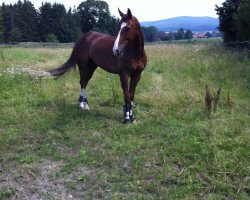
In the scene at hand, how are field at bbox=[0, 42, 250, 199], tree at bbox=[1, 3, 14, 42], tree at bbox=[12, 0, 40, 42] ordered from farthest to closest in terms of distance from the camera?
1. tree at bbox=[1, 3, 14, 42]
2. tree at bbox=[12, 0, 40, 42]
3. field at bbox=[0, 42, 250, 199]

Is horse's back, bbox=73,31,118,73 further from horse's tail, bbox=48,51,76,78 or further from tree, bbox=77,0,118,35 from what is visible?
tree, bbox=77,0,118,35

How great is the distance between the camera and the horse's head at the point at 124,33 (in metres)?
5.32

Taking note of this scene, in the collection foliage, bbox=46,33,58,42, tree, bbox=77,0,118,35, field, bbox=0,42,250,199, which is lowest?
field, bbox=0,42,250,199

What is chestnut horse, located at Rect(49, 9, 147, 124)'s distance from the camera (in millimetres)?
5402

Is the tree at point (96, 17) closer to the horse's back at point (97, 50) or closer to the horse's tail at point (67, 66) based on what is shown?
→ the horse's tail at point (67, 66)

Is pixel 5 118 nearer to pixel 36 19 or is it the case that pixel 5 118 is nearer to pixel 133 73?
pixel 133 73

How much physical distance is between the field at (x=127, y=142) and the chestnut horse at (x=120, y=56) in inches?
20.7

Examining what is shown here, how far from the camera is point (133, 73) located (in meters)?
6.05

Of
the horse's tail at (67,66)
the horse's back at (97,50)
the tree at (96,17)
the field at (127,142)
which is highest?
the tree at (96,17)

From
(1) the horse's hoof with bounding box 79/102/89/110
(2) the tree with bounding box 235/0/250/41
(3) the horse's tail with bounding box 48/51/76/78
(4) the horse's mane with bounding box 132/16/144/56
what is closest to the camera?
(4) the horse's mane with bounding box 132/16/144/56

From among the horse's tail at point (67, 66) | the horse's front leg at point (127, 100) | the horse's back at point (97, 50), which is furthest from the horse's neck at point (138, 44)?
the horse's tail at point (67, 66)

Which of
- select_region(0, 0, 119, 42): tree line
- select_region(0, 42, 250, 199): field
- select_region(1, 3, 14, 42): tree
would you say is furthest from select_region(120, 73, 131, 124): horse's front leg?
select_region(1, 3, 14, 42): tree

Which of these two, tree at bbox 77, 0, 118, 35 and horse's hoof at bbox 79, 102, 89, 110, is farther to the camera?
tree at bbox 77, 0, 118, 35

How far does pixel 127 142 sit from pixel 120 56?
151cm
